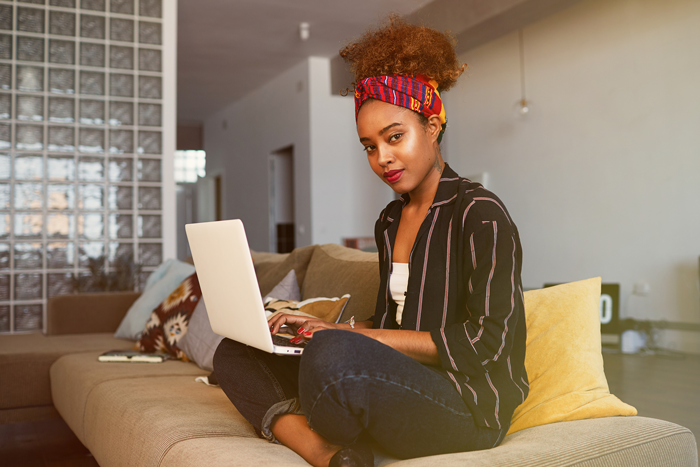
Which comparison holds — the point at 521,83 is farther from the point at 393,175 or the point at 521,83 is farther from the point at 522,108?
the point at 393,175

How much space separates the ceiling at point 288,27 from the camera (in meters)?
4.90

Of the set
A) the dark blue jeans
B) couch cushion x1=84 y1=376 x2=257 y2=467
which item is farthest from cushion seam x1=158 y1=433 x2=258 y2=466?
the dark blue jeans

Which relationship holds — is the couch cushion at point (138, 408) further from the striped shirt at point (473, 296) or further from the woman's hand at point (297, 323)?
the striped shirt at point (473, 296)

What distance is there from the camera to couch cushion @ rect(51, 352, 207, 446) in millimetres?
1916

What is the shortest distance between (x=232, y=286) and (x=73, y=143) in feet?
11.0

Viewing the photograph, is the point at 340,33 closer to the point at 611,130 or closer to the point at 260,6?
the point at 260,6

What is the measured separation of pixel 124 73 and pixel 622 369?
3.90 metres

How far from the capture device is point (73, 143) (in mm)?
4027

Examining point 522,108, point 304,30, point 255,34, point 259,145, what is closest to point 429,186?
point 522,108

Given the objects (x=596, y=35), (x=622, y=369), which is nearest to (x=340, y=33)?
(x=596, y=35)

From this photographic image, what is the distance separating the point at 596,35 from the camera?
5.05 metres

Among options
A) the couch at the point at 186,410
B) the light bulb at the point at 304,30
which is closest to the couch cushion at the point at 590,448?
the couch at the point at 186,410

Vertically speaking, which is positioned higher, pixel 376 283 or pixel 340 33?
pixel 340 33

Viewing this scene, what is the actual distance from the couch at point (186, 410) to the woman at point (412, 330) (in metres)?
0.07
